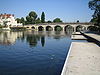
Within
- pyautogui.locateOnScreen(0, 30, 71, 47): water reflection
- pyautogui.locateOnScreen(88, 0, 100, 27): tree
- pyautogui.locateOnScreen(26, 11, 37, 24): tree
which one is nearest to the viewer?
pyautogui.locateOnScreen(0, 30, 71, 47): water reflection

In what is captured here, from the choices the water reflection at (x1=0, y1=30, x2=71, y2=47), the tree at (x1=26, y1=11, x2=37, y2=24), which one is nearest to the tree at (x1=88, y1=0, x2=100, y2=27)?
the water reflection at (x1=0, y1=30, x2=71, y2=47)

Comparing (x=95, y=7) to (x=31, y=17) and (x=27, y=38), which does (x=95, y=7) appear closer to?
(x=27, y=38)

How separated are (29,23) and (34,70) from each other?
125m

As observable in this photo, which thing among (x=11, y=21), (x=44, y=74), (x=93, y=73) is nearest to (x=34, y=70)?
(x=44, y=74)

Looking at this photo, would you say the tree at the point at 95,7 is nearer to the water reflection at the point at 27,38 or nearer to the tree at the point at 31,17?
the water reflection at the point at 27,38

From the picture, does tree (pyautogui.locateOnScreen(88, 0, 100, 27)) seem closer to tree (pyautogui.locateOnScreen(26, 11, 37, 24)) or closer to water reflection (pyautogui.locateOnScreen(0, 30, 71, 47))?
water reflection (pyautogui.locateOnScreen(0, 30, 71, 47))

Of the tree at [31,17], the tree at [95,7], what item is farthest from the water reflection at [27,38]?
the tree at [31,17]

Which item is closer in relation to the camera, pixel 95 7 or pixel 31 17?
pixel 95 7

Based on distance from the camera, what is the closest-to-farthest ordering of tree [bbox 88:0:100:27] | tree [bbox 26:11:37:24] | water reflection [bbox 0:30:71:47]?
water reflection [bbox 0:30:71:47], tree [bbox 88:0:100:27], tree [bbox 26:11:37:24]

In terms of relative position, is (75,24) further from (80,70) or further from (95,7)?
(80,70)

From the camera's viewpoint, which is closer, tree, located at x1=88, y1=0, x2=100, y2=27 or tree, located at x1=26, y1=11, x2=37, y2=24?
tree, located at x1=88, y1=0, x2=100, y2=27

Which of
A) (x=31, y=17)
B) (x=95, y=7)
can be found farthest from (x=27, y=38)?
(x=31, y=17)

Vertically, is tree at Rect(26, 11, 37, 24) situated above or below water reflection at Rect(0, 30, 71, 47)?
above

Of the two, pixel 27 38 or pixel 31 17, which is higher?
pixel 31 17
